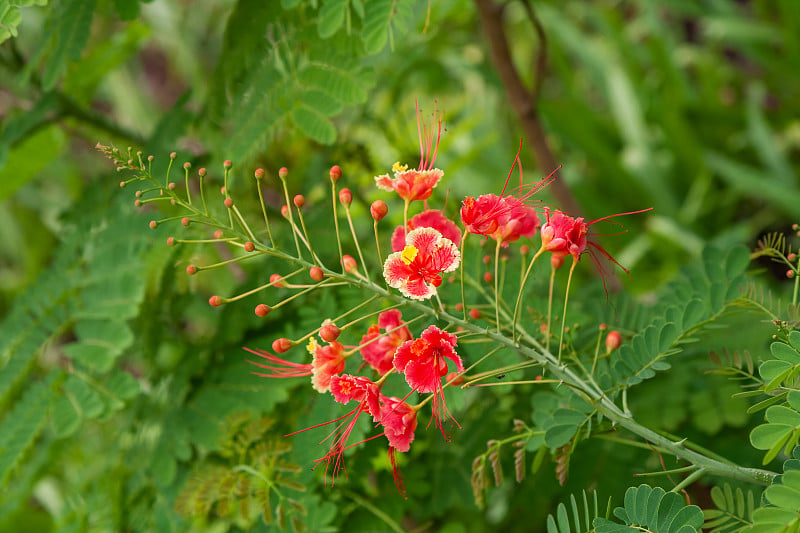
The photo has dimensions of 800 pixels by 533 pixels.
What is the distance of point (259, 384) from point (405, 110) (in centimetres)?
83

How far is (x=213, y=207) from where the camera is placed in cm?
113

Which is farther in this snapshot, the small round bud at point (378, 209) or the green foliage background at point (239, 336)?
the green foliage background at point (239, 336)

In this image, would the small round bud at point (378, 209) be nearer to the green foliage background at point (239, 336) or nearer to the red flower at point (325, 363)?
the red flower at point (325, 363)

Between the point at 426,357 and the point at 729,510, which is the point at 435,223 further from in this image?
the point at 729,510

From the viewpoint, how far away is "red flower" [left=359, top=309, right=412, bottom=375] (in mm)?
685

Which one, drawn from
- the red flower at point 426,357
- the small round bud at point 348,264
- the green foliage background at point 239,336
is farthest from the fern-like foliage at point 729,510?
the small round bud at point 348,264

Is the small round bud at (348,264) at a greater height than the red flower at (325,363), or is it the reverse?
the small round bud at (348,264)

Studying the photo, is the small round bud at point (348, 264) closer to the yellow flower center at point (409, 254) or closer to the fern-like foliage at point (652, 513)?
the yellow flower center at point (409, 254)

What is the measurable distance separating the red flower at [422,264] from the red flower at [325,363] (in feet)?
0.28

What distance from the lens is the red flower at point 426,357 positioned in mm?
610

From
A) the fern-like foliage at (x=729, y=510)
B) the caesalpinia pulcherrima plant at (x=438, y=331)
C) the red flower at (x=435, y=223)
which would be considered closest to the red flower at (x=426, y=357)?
the caesalpinia pulcherrima plant at (x=438, y=331)

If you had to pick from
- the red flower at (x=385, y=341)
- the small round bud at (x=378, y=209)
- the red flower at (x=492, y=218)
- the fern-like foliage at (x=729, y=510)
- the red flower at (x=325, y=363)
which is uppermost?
the small round bud at (x=378, y=209)

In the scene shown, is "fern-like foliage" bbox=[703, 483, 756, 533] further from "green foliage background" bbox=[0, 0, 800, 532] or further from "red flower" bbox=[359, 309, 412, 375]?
"red flower" bbox=[359, 309, 412, 375]

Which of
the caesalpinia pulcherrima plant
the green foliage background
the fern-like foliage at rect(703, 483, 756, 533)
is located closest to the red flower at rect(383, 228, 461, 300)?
the caesalpinia pulcherrima plant
